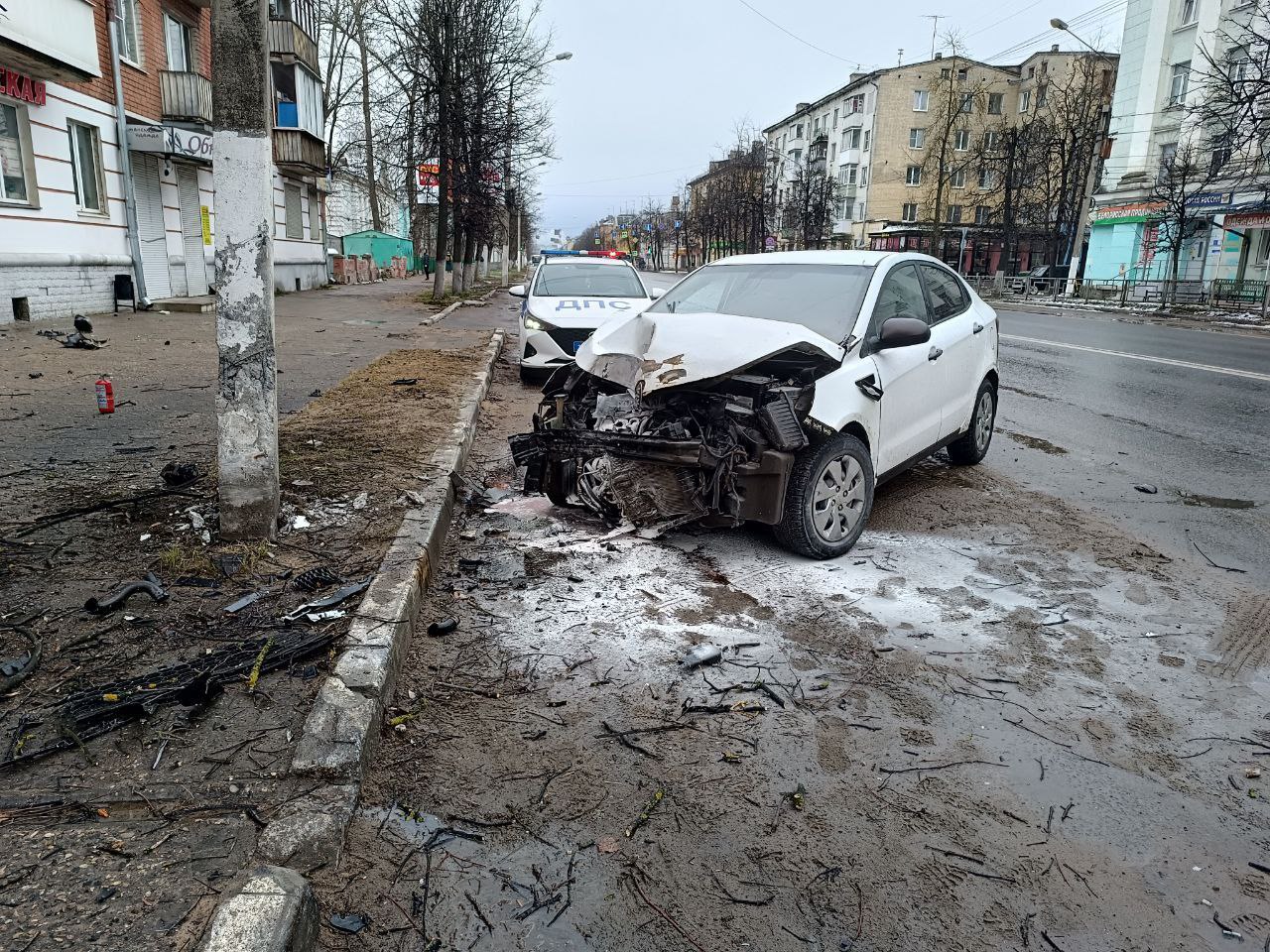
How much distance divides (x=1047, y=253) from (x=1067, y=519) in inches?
2315

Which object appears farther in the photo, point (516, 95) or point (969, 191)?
point (969, 191)

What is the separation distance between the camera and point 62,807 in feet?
8.03

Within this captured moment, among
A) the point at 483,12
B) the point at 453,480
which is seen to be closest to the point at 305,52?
the point at 483,12

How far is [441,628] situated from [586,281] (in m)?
9.18

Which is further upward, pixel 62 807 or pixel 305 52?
pixel 305 52

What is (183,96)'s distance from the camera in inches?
782

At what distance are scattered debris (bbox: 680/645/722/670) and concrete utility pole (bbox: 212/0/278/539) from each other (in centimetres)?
235

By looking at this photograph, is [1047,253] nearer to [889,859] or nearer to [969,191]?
[969,191]

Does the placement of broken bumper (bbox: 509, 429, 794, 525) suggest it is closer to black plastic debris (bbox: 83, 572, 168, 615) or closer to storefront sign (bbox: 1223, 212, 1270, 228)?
black plastic debris (bbox: 83, 572, 168, 615)

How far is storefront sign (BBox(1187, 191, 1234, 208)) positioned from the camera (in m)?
33.5

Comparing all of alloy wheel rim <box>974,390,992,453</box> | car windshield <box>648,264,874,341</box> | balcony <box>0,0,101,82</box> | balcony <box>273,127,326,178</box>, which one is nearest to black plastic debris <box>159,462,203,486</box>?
car windshield <box>648,264,874,341</box>

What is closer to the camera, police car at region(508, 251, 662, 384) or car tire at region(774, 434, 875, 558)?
car tire at region(774, 434, 875, 558)

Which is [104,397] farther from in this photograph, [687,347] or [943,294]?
[943,294]

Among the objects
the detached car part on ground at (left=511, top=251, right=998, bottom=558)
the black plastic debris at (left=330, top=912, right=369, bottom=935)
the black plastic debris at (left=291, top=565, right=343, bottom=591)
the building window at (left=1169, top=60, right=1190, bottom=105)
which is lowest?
the black plastic debris at (left=330, top=912, right=369, bottom=935)
